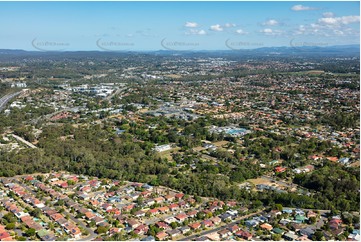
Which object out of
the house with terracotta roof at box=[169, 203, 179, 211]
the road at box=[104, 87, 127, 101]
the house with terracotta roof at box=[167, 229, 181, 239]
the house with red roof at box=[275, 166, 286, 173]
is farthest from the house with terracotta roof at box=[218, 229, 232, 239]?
the road at box=[104, 87, 127, 101]

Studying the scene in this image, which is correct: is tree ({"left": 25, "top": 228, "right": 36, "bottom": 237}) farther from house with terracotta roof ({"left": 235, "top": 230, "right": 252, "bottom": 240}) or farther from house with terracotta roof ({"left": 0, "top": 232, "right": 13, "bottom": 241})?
house with terracotta roof ({"left": 235, "top": 230, "right": 252, "bottom": 240})

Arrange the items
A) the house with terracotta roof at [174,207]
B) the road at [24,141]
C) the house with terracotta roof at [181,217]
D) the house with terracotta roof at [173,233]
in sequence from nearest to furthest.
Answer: the house with terracotta roof at [173,233] → the house with terracotta roof at [181,217] → the house with terracotta roof at [174,207] → the road at [24,141]

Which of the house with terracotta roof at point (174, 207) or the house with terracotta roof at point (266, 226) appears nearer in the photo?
the house with terracotta roof at point (266, 226)

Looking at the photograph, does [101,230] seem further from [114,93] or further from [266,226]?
[114,93]

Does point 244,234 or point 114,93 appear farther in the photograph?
point 114,93

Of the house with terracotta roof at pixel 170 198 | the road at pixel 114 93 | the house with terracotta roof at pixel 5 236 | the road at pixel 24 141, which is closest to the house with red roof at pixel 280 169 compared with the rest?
the house with terracotta roof at pixel 170 198

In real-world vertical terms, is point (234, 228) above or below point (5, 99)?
below

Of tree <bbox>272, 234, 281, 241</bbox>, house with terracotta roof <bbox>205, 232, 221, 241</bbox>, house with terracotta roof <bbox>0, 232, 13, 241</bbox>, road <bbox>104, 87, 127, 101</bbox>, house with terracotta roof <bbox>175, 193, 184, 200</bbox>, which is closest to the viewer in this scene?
house with terracotta roof <bbox>0, 232, 13, 241</bbox>

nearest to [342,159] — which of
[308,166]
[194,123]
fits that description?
[308,166]

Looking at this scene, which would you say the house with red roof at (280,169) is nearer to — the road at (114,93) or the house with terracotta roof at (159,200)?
the house with terracotta roof at (159,200)

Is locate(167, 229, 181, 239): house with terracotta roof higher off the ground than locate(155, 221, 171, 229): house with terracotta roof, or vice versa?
locate(155, 221, 171, 229): house with terracotta roof

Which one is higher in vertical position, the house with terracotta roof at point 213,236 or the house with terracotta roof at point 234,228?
the house with terracotta roof at point 234,228

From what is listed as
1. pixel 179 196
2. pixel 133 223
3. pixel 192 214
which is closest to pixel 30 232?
pixel 133 223
